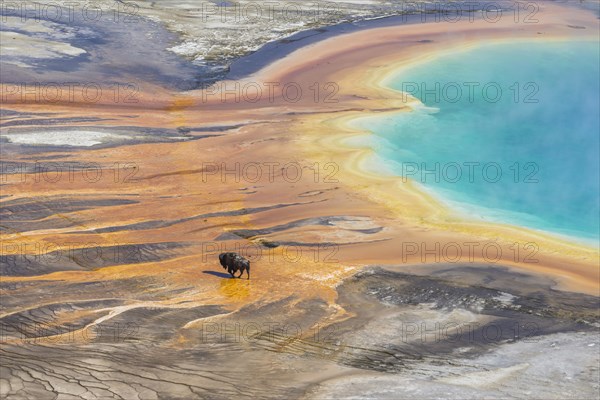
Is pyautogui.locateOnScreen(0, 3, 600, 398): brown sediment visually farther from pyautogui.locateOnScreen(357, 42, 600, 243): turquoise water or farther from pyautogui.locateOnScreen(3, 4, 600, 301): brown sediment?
pyautogui.locateOnScreen(357, 42, 600, 243): turquoise water

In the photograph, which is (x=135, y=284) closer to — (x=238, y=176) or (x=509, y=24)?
(x=238, y=176)

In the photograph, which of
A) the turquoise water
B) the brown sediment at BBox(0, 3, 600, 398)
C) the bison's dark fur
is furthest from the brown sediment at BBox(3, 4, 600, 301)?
the turquoise water

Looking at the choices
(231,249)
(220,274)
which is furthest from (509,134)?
(220,274)

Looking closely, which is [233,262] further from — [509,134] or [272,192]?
[509,134]

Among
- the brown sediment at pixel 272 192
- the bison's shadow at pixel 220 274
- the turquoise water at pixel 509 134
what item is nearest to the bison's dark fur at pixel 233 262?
the bison's shadow at pixel 220 274

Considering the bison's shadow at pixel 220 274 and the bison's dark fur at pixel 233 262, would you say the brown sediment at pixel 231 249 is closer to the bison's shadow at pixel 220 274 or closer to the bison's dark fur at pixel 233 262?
the bison's shadow at pixel 220 274

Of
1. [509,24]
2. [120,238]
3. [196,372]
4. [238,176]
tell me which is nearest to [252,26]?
[509,24]

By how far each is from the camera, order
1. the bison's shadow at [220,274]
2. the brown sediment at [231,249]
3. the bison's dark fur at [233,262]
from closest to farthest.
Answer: the brown sediment at [231,249]
the bison's dark fur at [233,262]
the bison's shadow at [220,274]

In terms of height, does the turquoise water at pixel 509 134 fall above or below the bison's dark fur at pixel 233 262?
above

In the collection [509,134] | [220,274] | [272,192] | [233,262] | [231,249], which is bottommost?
[220,274]

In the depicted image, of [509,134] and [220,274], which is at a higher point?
[509,134]
